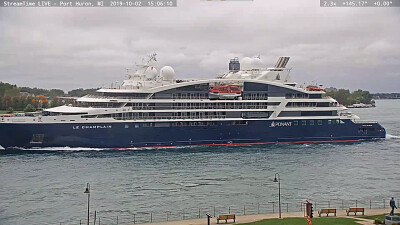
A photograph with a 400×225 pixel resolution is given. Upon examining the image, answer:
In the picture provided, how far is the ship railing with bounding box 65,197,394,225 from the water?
19 centimetres

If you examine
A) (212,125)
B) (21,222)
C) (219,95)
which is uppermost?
(219,95)

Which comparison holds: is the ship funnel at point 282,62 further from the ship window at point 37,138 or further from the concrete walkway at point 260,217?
the concrete walkway at point 260,217

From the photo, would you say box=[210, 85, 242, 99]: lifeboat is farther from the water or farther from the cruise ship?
the water

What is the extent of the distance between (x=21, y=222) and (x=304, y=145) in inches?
1591

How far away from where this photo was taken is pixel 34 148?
52.9 m

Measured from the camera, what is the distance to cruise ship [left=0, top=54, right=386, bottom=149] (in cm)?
5341

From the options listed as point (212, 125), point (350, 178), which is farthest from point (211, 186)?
point (212, 125)

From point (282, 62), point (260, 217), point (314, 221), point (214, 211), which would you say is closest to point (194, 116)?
point (282, 62)

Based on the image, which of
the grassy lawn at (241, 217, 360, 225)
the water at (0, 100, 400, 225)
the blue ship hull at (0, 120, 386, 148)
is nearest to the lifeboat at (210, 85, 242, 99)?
the blue ship hull at (0, 120, 386, 148)

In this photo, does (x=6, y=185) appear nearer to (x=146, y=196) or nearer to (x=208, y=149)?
(x=146, y=196)

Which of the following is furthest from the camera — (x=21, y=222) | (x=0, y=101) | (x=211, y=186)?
(x=0, y=101)

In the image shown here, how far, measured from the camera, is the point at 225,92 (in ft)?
199

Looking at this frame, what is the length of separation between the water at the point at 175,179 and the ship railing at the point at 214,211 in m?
0.19

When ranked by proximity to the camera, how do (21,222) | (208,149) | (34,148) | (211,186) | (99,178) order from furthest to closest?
(208,149), (34,148), (99,178), (211,186), (21,222)
